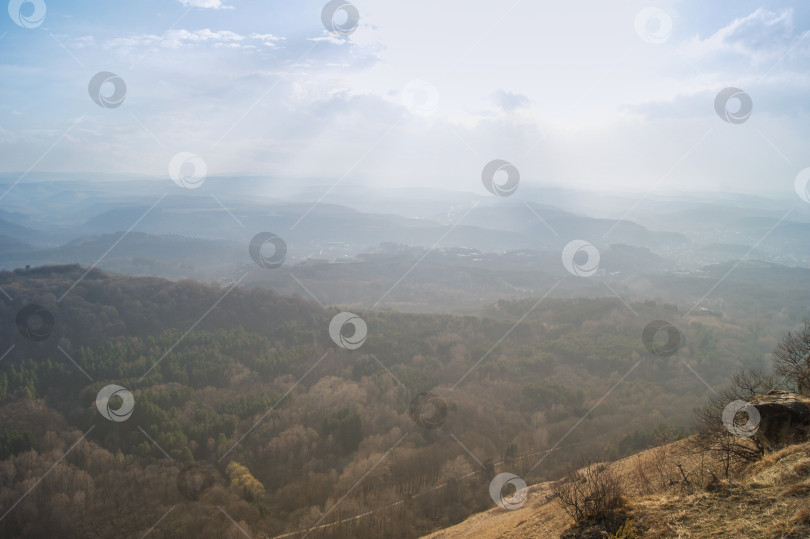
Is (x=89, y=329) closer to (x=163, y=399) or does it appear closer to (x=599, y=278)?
(x=163, y=399)

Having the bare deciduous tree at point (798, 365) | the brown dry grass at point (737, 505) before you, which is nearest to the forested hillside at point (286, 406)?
the bare deciduous tree at point (798, 365)

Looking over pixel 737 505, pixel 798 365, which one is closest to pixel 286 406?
pixel 798 365

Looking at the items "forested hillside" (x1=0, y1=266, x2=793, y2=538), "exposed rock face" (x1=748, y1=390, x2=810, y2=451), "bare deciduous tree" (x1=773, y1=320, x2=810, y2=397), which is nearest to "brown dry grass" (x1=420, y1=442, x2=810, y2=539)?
"exposed rock face" (x1=748, y1=390, x2=810, y2=451)

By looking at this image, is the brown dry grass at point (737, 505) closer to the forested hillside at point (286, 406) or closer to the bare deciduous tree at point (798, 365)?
the bare deciduous tree at point (798, 365)

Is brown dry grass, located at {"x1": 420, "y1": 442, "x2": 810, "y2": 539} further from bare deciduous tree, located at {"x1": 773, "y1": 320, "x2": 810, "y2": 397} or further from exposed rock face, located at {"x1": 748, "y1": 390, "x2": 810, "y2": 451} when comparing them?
bare deciduous tree, located at {"x1": 773, "y1": 320, "x2": 810, "y2": 397}

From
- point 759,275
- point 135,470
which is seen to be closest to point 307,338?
point 135,470

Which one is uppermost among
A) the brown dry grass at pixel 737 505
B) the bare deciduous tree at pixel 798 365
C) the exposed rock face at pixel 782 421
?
the bare deciduous tree at pixel 798 365

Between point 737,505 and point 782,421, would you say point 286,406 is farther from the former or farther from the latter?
point 737,505

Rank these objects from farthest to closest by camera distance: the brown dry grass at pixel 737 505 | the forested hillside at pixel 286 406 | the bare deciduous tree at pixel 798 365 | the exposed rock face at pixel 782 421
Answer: the forested hillside at pixel 286 406 < the bare deciduous tree at pixel 798 365 < the exposed rock face at pixel 782 421 < the brown dry grass at pixel 737 505
